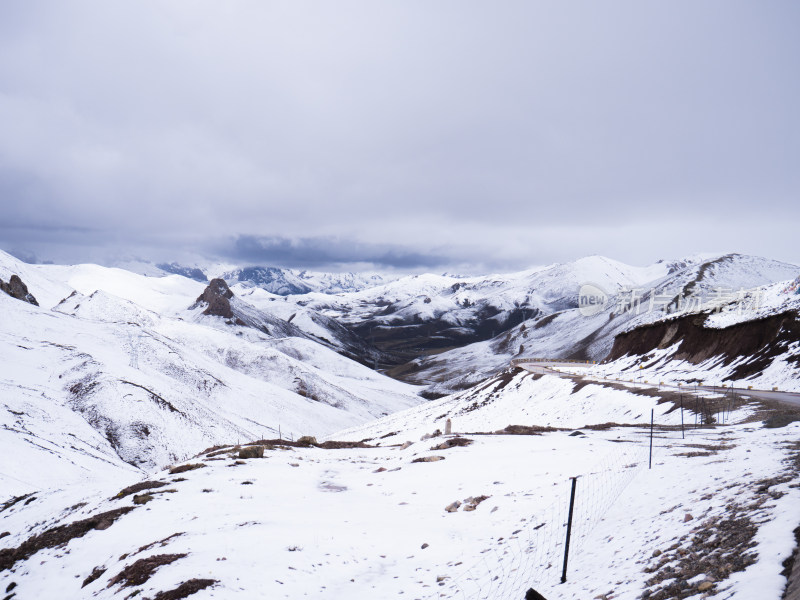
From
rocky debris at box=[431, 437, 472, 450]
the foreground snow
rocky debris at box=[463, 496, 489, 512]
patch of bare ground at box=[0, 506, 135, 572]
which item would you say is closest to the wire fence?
the foreground snow

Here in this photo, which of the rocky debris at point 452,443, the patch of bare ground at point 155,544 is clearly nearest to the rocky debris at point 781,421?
the rocky debris at point 452,443

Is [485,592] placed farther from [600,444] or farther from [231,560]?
[600,444]

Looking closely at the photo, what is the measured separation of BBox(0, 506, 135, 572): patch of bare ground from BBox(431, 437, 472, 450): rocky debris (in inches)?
606

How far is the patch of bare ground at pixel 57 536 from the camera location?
52.4 feet

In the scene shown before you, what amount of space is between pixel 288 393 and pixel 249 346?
4835 cm

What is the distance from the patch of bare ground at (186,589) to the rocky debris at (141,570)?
1.47m

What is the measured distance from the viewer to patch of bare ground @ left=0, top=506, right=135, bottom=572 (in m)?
16.0

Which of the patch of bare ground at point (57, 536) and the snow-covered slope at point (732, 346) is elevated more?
the snow-covered slope at point (732, 346)

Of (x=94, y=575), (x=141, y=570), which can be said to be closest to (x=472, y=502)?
(x=141, y=570)

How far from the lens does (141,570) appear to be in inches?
471

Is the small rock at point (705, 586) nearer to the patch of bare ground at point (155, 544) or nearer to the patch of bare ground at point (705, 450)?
the patch of bare ground at point (705, 450)

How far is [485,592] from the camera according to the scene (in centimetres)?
1025

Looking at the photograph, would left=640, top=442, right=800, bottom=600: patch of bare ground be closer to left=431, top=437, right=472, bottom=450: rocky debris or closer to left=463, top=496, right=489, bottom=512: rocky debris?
left=463, top=496, right=489, bottom=512: rocky debris

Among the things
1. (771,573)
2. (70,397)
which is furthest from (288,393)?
(771,573)
